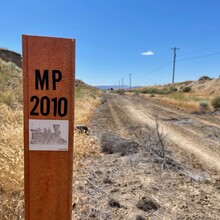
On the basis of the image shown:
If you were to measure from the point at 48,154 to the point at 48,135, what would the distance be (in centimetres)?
15

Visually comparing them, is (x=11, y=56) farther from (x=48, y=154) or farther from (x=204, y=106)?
(x=48, y=154)

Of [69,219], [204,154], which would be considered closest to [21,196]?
[69,219]

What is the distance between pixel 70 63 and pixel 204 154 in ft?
21.1

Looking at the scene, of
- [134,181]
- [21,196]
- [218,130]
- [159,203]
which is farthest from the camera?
[218,130]

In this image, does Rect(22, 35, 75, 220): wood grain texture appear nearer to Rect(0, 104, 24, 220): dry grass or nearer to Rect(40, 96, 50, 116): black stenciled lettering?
Rect(40, 96, 50, 116): black stenciled lettering

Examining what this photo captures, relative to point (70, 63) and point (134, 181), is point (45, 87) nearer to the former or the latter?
point (70, 63)

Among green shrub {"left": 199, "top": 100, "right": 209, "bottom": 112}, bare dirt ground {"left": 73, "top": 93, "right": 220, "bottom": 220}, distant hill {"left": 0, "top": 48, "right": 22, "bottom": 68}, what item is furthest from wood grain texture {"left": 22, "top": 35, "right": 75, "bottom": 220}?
distant hill {"left": 0, "top": 48, "right": 22, "bottom": 68}

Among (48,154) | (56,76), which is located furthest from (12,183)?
(56,76)

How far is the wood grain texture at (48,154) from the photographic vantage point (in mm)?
1954

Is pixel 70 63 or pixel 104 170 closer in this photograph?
pixel 70 63

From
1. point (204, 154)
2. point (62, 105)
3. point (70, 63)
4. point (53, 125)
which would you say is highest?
point (70, 63)

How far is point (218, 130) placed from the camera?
11.9 meters

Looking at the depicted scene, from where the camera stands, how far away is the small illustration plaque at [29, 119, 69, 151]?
2.00m

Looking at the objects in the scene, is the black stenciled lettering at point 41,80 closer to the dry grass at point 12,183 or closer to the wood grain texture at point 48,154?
the wood grain texture at point 48,154
